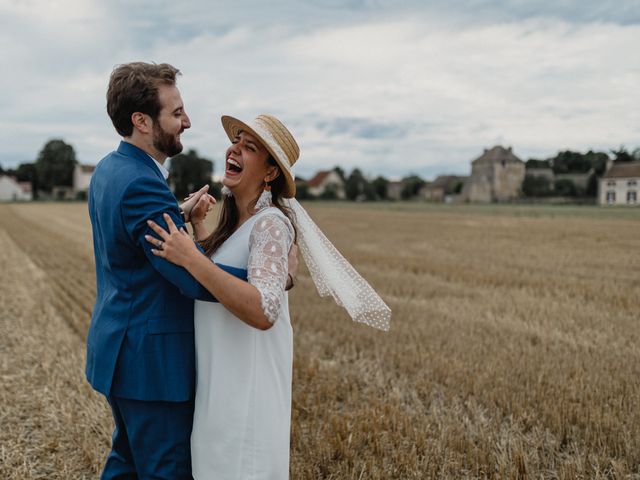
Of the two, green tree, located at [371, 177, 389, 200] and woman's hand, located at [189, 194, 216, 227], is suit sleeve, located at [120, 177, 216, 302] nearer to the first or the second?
woman's hand, located at [189, 194, 216, 227]

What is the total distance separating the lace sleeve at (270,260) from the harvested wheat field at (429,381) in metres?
2.33

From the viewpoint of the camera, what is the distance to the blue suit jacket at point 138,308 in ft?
8.22

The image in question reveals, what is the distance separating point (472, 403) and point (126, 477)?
142 inches

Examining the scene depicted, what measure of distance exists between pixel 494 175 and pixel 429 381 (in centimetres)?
8715

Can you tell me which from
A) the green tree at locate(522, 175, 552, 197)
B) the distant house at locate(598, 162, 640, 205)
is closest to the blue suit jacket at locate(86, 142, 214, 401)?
the distant house at locate(598, 162, 640, 205)

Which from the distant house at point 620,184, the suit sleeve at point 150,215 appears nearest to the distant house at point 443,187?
the distant house at point 620,184

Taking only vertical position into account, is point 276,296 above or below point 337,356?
above

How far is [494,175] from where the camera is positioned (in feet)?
293

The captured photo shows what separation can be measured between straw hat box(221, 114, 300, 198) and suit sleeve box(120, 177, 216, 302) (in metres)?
0.46

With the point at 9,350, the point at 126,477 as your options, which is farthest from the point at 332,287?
the point at 9,350

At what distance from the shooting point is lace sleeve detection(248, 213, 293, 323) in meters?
2.38

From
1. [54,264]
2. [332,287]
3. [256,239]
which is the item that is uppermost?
[256,239]

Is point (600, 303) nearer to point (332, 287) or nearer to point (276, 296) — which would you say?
point (332, 287)

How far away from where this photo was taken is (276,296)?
239 cm
